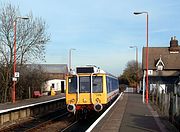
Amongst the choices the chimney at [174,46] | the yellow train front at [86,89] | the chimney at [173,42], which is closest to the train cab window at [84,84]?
the yellow train front at [86,89]

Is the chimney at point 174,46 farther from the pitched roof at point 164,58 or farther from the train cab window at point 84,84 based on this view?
the train cab window at point 84,84

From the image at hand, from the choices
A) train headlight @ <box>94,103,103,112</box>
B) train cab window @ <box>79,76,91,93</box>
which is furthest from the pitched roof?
train headlight @ <box>94,103,103,112</box>

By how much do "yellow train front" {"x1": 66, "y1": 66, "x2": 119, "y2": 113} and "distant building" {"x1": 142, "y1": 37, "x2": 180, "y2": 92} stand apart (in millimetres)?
45583

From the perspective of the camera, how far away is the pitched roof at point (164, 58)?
224ft

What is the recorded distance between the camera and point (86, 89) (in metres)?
19.7

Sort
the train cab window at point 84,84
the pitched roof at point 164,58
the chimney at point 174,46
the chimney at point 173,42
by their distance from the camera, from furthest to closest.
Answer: the chimney at point 174,46 → the chimney at point 173,42 → the pitched roof at point 164,58 → the train cab window at point 84,84

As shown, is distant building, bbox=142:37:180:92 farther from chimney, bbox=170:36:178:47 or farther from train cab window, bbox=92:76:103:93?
train cab window, bbox=92:76:103:93

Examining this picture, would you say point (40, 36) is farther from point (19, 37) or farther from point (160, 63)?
point (160, 63)

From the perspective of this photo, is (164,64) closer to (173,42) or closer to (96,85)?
(173,42)

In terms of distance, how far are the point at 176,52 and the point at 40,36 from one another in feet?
124

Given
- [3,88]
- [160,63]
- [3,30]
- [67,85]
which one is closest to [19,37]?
[3,30]

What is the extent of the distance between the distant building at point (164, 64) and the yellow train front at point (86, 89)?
150 ft

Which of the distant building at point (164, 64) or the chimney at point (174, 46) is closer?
the distant building at point (164, 64)

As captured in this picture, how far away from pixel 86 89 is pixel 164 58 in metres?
52.7
